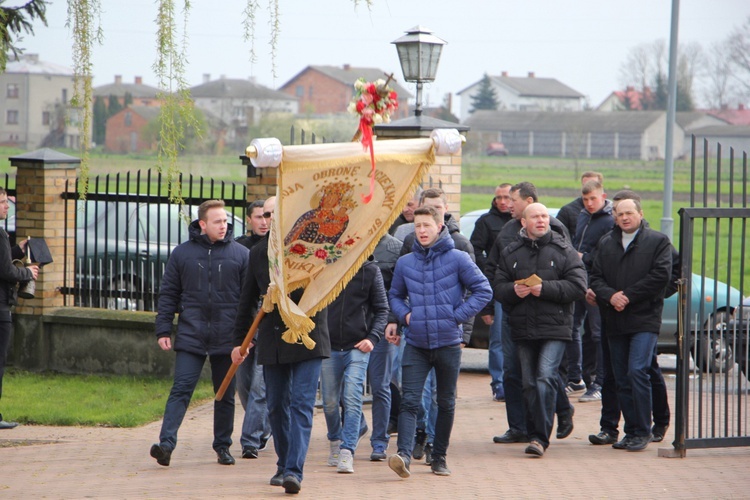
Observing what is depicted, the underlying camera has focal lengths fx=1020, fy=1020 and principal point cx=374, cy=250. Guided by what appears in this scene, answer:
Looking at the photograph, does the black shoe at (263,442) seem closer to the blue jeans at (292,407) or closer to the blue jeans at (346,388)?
the blue jeans at (346,388)

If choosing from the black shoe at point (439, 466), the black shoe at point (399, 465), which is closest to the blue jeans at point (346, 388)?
the black shoe at point (399, 465)

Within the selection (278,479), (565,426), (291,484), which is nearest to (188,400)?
(278,479)

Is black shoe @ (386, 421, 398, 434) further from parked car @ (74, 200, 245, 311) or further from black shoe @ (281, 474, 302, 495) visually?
parked car @ (74, 200, 245, 311)

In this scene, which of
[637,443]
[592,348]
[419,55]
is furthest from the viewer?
[419,55]

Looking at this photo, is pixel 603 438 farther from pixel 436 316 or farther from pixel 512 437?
pixel 436 316

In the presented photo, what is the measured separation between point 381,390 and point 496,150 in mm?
79689

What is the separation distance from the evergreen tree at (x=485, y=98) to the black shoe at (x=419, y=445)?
101019mm

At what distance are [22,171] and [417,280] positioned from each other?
20.4 feet

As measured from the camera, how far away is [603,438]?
26.4 ft

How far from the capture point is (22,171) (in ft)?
37.5

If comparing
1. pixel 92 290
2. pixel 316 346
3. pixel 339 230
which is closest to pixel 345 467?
pixel 316 346

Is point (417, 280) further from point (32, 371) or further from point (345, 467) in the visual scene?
point (32, 371)

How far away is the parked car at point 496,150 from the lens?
8544 cm

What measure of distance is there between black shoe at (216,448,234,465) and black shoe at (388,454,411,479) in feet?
4.07
